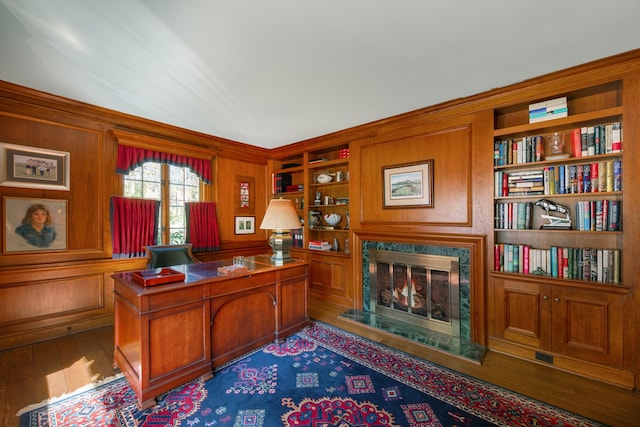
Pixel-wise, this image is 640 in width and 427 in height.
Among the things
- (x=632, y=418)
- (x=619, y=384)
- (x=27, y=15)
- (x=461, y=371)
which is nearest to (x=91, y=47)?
(x=27, y=15)

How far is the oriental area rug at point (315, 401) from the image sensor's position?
1.76 meters

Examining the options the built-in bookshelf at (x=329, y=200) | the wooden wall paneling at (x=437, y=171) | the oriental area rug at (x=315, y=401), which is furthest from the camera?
the built-in bookshelf at (x=329, y=200)

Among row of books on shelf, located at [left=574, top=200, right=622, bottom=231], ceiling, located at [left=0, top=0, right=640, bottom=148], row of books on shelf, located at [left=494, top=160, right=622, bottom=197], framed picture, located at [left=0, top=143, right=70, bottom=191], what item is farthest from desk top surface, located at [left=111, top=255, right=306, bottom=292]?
row of books on shelf, located at [left=574, top=200, right=622, bottom=231]

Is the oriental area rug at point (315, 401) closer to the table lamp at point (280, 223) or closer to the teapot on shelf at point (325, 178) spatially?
the table lamp at point (280, 223)

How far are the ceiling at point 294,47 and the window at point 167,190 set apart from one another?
0.93 metres

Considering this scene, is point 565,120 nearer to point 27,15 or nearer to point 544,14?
point 544,14

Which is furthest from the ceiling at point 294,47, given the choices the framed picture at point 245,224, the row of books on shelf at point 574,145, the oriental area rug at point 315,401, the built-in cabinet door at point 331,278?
the oriental area rug at point 315,401

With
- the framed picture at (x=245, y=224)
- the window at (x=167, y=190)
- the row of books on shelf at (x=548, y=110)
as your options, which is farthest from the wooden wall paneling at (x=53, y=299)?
the row of books on shelf at (x=548, y=110)

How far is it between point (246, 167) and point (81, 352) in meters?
3.22

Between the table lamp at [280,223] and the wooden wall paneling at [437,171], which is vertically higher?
the wooden wall paneling at [437,171]

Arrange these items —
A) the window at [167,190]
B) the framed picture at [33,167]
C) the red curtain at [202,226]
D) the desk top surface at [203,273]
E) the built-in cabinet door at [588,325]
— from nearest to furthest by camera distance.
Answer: the desk top surface at [203,273] → the built-in cabinet door at [588,325] → the framed picture at [33,167] → the window at [167,190] → the red curtain at [202,226]

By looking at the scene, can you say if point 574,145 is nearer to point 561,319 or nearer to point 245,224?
point 561,319

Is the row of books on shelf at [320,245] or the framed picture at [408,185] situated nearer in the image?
the framed picture at [408,185]

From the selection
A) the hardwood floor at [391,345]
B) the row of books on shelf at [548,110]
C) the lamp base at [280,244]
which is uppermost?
the row of books on shelf at [548,110]
